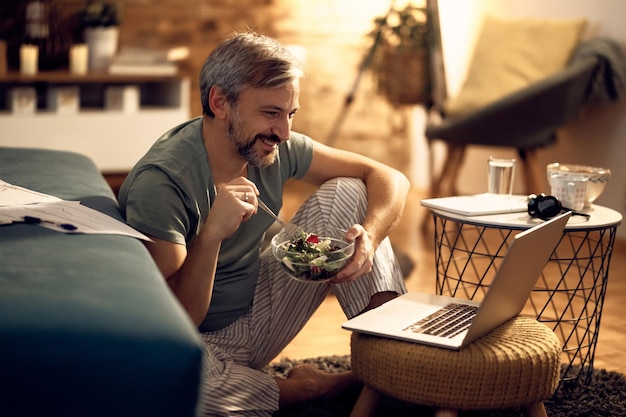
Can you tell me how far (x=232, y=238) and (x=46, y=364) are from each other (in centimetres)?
97

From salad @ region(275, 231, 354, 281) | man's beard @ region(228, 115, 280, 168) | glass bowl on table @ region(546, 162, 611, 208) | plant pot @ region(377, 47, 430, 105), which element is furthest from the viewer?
plant pot @ region(377, 47, 430, 105)

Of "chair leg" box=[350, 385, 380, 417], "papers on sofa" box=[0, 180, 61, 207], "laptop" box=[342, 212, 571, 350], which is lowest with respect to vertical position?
"chair leg" box=[350, 385, 380, 417]

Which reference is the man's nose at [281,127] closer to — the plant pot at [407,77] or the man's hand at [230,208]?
the man's hand at [230,208]

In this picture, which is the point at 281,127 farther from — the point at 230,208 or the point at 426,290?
the point at 426,290

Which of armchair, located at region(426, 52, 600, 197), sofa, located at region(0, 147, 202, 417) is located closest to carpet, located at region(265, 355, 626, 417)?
sofa, located at region(0, 147, 202, 417)

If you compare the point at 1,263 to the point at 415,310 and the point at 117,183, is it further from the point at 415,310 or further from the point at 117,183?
the point at 117,183

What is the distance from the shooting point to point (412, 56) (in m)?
4.29

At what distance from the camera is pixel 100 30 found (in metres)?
4.23

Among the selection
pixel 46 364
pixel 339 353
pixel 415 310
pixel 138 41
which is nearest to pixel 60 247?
pixel 46 364

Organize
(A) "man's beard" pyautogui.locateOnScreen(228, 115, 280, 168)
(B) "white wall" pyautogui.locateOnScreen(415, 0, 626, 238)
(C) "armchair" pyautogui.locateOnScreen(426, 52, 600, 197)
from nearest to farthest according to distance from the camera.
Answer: (A) "man's beard" pyautogui.locateOnScreen(228, 115, 280, 168)
(C) "armchair" pyautogui.locateOnScreen(426, 52, 600, 197)
(B) "white wall" pyautogui.locateOnScreen(415, 0, 626, 238)

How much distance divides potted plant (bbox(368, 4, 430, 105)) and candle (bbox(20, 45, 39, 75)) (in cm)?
164

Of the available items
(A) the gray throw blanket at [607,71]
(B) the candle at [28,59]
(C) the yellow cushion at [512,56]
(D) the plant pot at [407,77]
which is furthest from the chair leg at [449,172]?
(B) the candle at [28,59]

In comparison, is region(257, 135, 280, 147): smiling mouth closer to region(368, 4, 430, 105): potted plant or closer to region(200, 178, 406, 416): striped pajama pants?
region(200, 178, 406, 416): striped pajama pants

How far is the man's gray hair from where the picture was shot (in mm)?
1839
